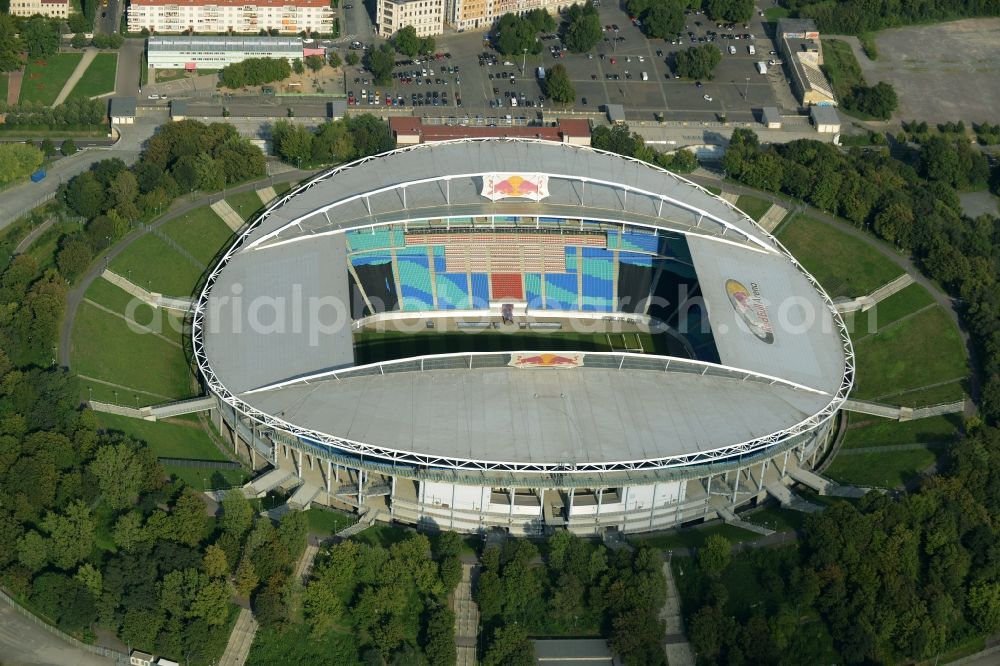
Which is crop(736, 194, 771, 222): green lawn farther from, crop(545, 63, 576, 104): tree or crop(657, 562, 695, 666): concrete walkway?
crop(657, 562, 695, 666): concrete walkway

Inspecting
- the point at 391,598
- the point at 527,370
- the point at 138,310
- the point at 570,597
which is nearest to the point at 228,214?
the point at 138,310

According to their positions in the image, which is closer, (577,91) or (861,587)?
(861,587)

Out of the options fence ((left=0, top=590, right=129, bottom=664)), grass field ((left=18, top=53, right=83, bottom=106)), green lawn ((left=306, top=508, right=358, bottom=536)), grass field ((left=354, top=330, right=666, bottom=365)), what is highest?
grass field ((left=18, top=53, right=83, bottom=106))

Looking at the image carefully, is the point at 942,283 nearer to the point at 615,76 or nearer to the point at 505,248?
the point at 505,248

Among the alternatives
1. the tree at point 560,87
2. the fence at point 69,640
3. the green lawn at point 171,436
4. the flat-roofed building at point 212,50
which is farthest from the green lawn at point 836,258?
the fence at point 69,640

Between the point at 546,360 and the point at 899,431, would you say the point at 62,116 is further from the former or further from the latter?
the point at 899,431

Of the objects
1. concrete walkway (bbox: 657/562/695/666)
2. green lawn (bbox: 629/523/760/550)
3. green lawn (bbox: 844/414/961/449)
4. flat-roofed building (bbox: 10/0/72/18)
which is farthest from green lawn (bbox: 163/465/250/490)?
flat-roofed building (bbox: 10/0/72/18)

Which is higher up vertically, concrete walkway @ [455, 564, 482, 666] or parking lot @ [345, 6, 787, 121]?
parking lot @ [345, 6, 787, 121]

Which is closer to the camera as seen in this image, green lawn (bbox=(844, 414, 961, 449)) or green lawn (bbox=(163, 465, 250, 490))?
green lawn (bbox=(163, 465, 250, 490))

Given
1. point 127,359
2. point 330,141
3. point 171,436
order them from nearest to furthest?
point 171,436 < point 127,359 < point 330,141
